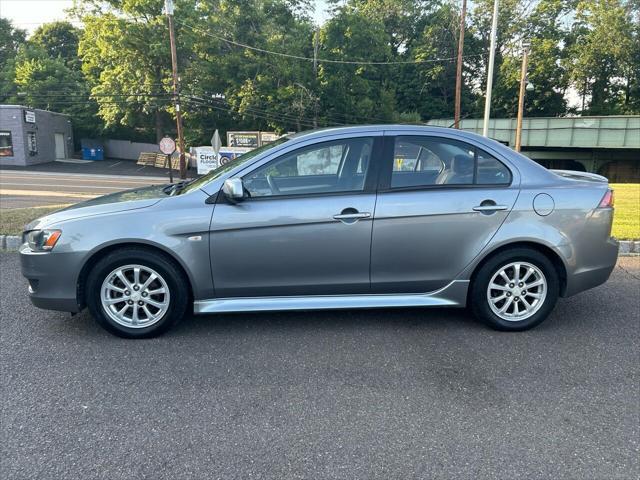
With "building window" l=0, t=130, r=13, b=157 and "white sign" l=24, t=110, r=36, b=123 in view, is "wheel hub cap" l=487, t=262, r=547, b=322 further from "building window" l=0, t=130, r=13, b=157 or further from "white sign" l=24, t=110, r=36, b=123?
"building window" l=0, t=130, r=13, b=157

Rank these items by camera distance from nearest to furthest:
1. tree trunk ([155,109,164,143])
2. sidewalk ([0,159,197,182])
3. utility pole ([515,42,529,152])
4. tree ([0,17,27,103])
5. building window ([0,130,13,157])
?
utility pole ([515,42,529,152])
sidewalk ([0,159,197,182])
building window ([0,130,13,157])
tree trunk ([155,109,164,143])
tree ([0,17,27,103])

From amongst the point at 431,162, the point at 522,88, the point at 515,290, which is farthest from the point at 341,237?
the point at 522,88

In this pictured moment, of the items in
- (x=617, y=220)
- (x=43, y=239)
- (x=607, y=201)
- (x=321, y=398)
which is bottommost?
(x=321, y=398)

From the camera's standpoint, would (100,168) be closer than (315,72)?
Yes

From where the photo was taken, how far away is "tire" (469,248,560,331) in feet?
13.3

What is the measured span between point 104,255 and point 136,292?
384mm

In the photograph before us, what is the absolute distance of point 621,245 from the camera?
6.97m

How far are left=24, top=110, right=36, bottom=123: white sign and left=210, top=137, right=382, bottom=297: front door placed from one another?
133ft

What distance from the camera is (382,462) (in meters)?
2.43

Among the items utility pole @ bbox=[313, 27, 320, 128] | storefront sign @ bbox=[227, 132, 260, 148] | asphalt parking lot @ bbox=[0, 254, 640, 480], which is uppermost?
utility pole @ bbox=[313, 27, 320, 128]

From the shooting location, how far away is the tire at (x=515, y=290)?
4.04 meters

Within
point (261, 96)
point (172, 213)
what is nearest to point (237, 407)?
point (172, 213)

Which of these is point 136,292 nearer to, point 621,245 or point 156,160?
point 621,245

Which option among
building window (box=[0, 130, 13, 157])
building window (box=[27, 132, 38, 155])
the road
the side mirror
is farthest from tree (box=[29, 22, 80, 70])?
the side mirror
